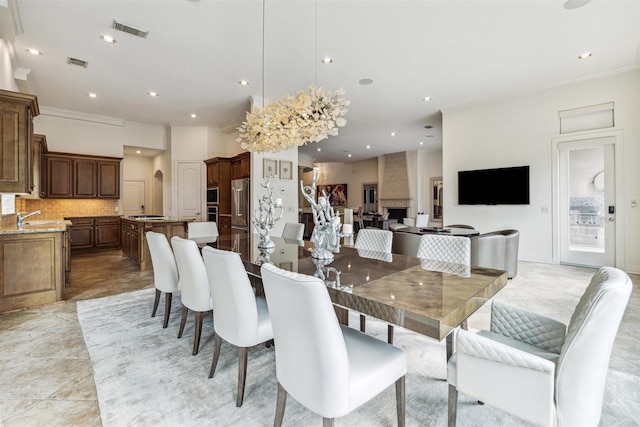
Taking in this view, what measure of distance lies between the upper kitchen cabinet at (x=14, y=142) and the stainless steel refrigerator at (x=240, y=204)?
3156mm

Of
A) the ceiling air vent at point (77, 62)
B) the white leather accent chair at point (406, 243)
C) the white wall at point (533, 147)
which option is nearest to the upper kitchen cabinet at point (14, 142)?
the ceiling air vent at point (77, 62)

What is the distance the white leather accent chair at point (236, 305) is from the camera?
1.66 metres

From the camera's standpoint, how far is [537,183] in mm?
5410

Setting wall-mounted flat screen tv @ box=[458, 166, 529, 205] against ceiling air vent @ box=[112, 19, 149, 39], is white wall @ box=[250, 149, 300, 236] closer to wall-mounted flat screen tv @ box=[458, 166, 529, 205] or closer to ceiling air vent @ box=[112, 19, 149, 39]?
ceiling air vent @ box=[112, 19, 149, 39]

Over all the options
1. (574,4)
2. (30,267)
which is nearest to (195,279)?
(30,267)

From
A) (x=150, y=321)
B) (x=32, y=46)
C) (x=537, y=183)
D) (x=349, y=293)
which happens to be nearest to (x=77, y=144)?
(x=32, y=46)

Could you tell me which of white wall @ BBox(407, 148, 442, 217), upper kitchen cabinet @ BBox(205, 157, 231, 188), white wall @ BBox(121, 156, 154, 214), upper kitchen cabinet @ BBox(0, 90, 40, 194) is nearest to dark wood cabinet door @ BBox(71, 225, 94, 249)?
white wall @ BBox(121, 156, 154, 214)

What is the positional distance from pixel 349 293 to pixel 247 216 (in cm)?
483

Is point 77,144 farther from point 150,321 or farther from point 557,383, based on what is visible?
point 557,383

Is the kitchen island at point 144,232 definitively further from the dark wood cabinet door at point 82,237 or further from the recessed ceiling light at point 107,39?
the recessed ceiling light at point 107,39

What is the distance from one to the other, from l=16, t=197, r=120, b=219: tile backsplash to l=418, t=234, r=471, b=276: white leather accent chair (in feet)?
25.7

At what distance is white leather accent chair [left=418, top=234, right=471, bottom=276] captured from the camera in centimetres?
230

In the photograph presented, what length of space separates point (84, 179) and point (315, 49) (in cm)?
626

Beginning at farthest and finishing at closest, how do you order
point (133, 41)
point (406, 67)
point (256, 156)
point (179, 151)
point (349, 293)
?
point (179, 151) → point (256, 156) → point (406, 67) → point (133, 41) → point (349, 293)
